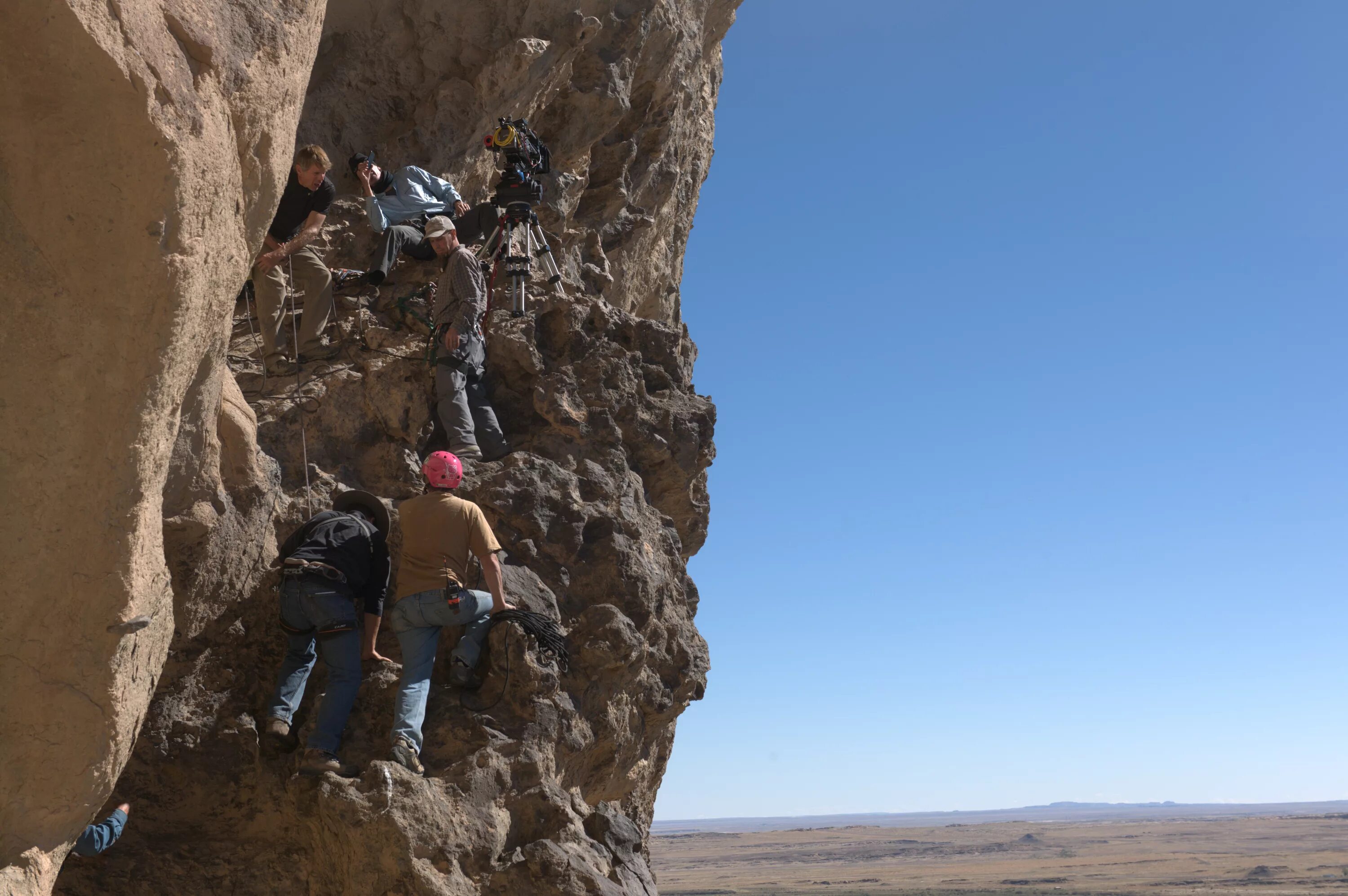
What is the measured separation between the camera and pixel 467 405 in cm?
816

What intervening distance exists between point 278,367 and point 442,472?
223cm

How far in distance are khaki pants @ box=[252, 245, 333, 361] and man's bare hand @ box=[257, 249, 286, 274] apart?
30 millimetres

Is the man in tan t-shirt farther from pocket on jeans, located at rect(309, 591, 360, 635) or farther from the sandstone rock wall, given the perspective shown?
the sandstone rock wall

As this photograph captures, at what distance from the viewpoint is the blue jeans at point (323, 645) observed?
20.0 feet

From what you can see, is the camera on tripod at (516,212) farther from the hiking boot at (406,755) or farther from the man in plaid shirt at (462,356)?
the hiking boot at (406,755)

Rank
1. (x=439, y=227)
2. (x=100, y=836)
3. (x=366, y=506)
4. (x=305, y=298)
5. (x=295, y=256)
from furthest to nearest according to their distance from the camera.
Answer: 1. (x=439, y=227)
2. (x=305, y=298)
3. (x=295, y=256)
4. (x=366, y=506)
5. (x=100, y=836)

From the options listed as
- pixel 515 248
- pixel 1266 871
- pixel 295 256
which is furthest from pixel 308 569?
pixel 1266 871

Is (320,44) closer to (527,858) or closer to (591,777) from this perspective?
(591,777)

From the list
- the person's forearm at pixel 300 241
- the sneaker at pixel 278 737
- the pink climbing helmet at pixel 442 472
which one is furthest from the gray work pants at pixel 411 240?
the sneaker at pixel 278 737

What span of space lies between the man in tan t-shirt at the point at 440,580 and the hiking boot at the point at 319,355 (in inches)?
82.9

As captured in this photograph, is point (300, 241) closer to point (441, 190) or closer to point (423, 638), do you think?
point (441, 190)

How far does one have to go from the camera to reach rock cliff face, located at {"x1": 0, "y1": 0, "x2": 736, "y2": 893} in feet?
15.5

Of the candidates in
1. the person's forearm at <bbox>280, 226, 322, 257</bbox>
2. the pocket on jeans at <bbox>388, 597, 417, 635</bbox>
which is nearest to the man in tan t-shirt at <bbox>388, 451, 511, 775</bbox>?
the pocket on jeans at <bbox>388, 597, 417, 635</bbox>

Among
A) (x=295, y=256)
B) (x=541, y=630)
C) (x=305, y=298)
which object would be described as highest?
(x=295, y=256)
